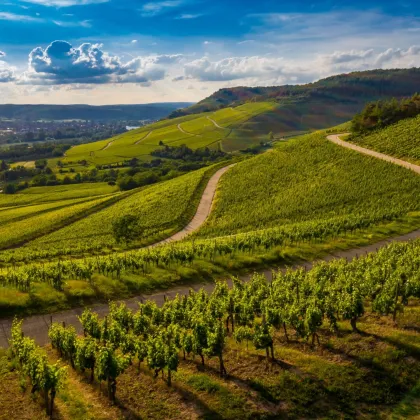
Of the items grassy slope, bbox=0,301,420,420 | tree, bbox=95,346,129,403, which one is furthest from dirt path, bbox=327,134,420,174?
tree, bbox=95,346,129,403

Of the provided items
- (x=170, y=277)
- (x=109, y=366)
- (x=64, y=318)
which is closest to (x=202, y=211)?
(x=170, y=277)

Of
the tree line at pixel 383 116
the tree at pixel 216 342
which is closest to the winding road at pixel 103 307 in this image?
the tree at pixel 216 342

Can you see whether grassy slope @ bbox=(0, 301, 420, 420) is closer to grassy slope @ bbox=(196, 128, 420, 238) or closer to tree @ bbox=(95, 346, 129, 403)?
tree @ bbox=(95, 346, 129, 403)

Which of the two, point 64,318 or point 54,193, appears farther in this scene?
point 54,193

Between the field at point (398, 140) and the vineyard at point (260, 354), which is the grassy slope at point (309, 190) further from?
the vineyard at point (260, 354)

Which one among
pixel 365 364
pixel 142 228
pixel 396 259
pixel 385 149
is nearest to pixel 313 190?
pixel 385 149

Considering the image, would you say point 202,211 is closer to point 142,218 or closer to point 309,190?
point 142,218

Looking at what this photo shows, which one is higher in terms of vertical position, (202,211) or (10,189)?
(10,189)
